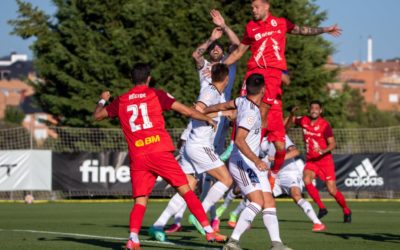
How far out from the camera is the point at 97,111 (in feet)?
38.8

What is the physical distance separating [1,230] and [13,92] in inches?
5683

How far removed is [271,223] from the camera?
1108 cm

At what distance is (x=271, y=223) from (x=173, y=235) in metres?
3.14

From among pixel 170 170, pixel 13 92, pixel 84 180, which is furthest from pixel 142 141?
pixel 13 92

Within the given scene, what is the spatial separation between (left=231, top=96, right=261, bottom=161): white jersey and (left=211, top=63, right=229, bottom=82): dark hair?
76.2 inches

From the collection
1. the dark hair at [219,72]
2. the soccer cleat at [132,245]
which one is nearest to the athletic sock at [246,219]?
the soccer cleat at [132,245]

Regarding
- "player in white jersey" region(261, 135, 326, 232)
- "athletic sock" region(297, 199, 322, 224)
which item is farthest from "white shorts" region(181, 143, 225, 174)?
"player in white jersey" region(261, 135, 326, 232)

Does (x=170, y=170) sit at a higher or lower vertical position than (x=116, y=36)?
lower

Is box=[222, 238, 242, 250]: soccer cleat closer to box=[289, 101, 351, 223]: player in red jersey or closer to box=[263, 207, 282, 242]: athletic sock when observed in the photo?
box=[263, 207, 282, 242]: athletic sock

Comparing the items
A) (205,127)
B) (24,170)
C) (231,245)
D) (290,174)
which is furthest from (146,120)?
(24,170)

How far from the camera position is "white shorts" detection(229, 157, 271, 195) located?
36.9ft

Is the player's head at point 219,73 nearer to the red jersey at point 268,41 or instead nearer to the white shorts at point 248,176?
the red jersey at point 268,41

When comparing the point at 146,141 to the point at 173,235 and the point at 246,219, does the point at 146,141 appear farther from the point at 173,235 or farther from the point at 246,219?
the point at 173,235

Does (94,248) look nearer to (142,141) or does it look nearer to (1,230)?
(142,141)
